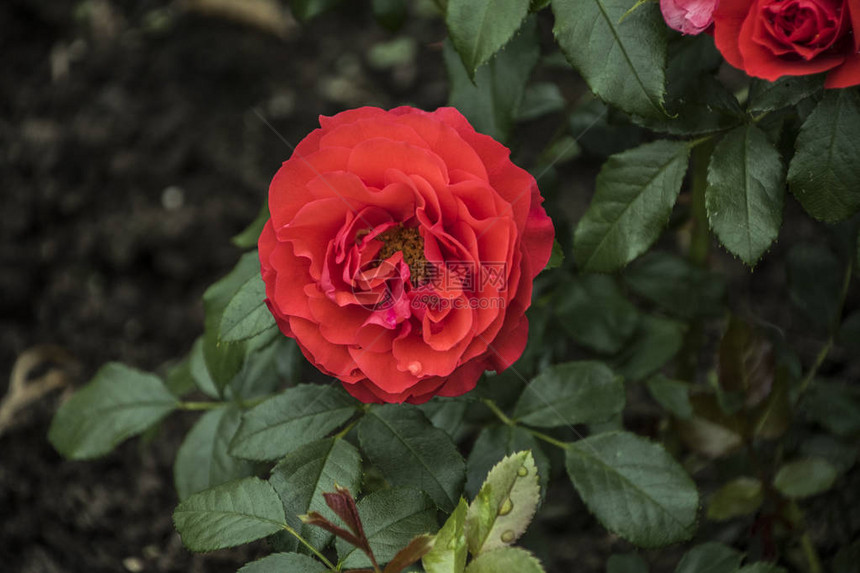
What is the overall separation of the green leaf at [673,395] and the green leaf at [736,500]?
133 millimetres

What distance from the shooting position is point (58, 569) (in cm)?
134

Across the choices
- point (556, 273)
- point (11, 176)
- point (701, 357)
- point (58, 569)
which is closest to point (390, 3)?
point (556, 273)

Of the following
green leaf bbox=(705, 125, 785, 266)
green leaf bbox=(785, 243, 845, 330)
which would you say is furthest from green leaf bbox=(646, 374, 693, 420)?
green leaf bbox=(705, 125, 785, 266)

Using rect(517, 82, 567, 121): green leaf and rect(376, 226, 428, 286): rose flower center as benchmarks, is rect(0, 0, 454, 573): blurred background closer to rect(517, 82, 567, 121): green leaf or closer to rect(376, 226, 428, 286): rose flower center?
rect(517, 82, 567, 121): green leaf

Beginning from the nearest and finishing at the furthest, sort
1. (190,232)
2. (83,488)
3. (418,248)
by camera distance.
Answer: (418,248)
(83,488)
(190,232)

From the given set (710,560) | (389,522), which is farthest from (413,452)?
(710,560)

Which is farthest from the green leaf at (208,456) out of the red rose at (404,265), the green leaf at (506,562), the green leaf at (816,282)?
the green leaf at (816,282)

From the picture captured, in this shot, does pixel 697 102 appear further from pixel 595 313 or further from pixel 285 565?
pixel 285 565

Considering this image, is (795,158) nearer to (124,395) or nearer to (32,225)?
(124,395)

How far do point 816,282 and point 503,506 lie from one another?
0.79 metres

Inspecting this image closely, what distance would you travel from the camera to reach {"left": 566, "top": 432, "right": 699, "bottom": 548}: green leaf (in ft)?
2.92

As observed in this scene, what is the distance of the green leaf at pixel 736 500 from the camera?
1145 mm

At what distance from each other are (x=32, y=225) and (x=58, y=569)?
0.98 m

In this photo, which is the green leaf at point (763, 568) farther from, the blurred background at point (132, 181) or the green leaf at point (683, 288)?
the blurred background at point (132, 181)
